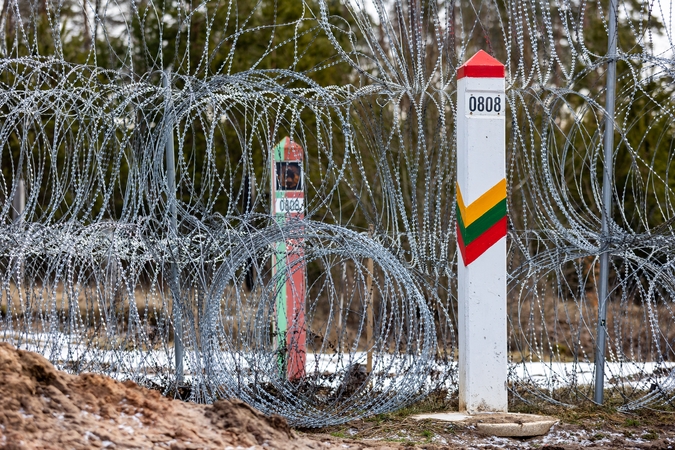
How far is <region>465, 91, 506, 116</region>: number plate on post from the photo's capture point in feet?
20.0

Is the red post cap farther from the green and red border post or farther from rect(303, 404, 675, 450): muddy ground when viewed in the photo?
rect(303, 404, 675, 450): muddy ground

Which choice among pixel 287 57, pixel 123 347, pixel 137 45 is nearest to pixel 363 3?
pixel 123 347

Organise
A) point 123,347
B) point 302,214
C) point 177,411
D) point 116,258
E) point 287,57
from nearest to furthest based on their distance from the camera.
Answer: point 177,411, point 116,258, point 123,347, point 302,214, point 287,57

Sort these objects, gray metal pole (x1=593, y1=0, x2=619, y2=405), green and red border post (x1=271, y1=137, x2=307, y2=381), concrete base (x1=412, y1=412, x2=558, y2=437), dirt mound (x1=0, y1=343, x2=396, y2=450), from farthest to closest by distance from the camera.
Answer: green and red border post (x1=271, y1=137, x2=307, y2=381)
gray metal pole (x1=593, y1=0, x2=619, y2=405)
concrete base (x1=412, y1=412, x2=558, y2=437)
dirt mound (x1=0, y1=343, x2=396, y2=450)

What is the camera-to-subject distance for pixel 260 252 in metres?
6.46

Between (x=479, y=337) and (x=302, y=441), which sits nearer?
(x=302, y=441)

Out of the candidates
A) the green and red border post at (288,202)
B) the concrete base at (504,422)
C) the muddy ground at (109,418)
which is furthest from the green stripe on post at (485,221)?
the muddy ground at (109,418)

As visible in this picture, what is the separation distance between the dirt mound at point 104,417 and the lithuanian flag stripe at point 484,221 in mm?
2101

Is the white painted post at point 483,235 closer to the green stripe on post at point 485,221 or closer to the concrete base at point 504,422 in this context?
the green stripe on post at point 485,221

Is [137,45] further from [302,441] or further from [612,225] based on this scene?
[302,441]

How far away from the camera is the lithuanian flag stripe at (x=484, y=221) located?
6113 mm

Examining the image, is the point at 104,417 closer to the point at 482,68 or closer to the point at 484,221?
the point at 484,221

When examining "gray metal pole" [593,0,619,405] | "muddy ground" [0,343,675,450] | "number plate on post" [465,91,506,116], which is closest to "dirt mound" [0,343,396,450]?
"muddy ground" [0,343,675,450]

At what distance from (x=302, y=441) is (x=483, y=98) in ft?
8.89
